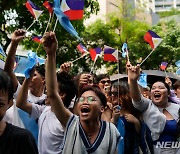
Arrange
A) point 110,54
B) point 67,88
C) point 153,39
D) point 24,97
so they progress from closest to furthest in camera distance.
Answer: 1. point 24,97
2. point 67,88
3. point 153,39
4. point 110,54

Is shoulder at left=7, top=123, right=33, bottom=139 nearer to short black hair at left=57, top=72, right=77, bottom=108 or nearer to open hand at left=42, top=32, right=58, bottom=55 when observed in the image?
open hand at left=42, top=32, right=58, bottom=55

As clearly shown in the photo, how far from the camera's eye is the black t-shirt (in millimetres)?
2039

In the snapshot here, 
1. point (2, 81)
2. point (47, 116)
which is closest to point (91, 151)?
point (47, 116)

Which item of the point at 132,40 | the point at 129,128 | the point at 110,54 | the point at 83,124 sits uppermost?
the point at 132,40

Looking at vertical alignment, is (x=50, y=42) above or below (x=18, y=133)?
above

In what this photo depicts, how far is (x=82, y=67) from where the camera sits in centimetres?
A: 1917

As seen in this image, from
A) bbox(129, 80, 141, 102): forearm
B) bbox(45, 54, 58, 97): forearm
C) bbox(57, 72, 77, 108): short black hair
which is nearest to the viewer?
bbox(45, 54, 58, 97): forearm

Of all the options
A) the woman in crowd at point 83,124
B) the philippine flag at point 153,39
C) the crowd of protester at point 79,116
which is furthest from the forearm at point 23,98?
the philippine flag at point 153,39

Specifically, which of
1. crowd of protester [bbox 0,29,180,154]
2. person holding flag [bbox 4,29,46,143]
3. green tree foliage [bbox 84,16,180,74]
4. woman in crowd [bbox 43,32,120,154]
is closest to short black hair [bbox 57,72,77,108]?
crowd of protester [bbox 0,29,180,154]

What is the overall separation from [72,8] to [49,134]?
112cm

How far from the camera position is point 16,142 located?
2.05 meters

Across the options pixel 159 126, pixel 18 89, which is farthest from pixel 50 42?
pixel 159 126

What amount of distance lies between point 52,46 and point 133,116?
148 cm

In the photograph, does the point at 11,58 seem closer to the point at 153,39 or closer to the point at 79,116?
the point at 79,116
